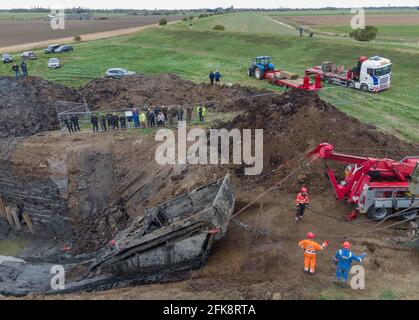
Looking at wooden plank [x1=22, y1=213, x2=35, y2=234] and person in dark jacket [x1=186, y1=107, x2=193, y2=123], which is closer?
wooden plank [x1=22, y1=213, x2=35, y2=234]

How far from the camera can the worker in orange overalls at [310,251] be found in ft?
33.3

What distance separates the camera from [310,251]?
1025 cm

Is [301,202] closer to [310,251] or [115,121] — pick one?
[310,251]

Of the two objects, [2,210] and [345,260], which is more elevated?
[345,260]

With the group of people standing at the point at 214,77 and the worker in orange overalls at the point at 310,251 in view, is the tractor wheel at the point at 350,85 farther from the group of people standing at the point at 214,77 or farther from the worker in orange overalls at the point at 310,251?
the worker in orange overalls at the point at 310,251

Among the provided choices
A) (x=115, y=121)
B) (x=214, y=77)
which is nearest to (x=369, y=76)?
(x=214, y=77)

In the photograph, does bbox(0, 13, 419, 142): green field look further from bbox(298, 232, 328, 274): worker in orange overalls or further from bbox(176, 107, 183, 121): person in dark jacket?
bbox(298, 232, 328, 274): worker in orange overalls

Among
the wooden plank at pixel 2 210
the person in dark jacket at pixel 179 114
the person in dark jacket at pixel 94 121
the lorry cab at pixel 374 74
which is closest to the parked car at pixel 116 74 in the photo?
the person in dark jacket at pixel 94 121

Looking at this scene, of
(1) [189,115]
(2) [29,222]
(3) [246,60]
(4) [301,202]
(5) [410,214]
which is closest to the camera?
(4) [301,202]

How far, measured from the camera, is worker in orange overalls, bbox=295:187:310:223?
12.6m

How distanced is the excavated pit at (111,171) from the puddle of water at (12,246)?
0.32 meters

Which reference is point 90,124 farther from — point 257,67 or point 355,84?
point 355,84

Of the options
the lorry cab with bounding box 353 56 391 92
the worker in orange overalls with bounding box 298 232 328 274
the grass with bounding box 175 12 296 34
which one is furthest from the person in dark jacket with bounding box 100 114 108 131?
the grass with bounding box 175 12 296 34

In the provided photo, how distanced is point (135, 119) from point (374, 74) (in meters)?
17.7
